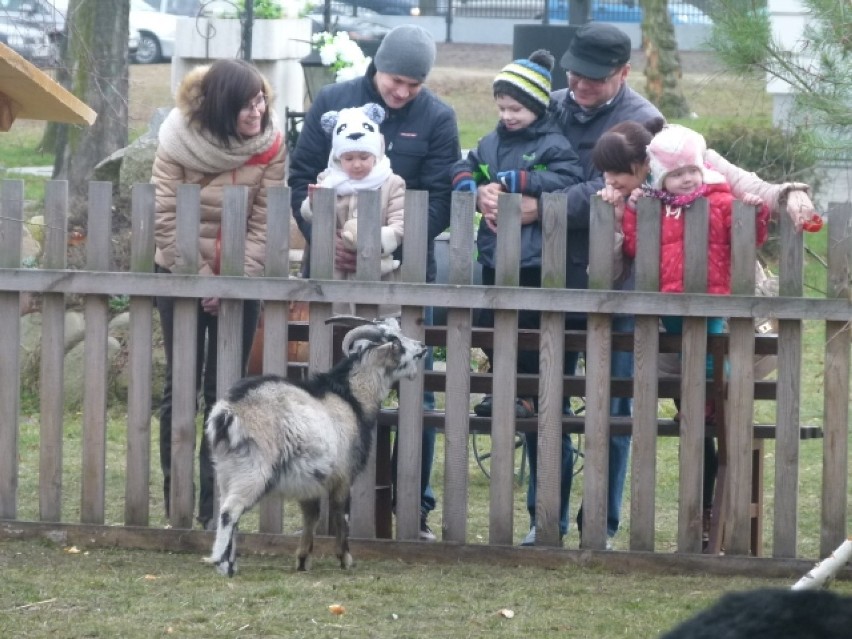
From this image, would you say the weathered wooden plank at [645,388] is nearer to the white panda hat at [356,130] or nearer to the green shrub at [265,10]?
the white panda hat at [356,130]

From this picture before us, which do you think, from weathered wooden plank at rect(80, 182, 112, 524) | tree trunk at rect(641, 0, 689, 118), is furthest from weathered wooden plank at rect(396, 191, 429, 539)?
tree trunk at rect(641, 0, 689, 118)

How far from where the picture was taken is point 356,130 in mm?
6129

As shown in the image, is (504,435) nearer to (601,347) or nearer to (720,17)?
(601,347)

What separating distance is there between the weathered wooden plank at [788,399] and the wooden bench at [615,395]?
0.12 metres

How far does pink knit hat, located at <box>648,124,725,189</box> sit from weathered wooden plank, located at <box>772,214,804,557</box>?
1.46 ft

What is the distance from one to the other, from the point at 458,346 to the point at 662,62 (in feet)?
64.7

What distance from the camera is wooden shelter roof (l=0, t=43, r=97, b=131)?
495 cm

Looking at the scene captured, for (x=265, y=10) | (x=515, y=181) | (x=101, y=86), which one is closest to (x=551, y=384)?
(x=515, y=181)

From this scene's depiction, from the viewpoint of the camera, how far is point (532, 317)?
20.6 feet

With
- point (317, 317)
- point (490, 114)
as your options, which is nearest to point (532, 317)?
point (317, 317)

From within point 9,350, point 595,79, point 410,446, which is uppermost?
point 595,79

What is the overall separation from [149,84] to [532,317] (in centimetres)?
2029

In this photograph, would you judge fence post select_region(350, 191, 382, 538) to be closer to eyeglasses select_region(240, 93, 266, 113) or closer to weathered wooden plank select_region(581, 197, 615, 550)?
eyeglasses select_region(240, 93, 266, 113)

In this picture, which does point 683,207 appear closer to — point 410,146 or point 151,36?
point 410,146
